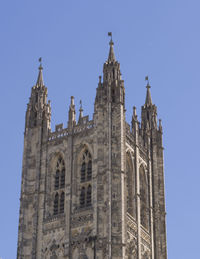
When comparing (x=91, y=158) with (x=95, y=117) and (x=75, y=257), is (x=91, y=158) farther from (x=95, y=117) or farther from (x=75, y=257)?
(x=75, y=257)

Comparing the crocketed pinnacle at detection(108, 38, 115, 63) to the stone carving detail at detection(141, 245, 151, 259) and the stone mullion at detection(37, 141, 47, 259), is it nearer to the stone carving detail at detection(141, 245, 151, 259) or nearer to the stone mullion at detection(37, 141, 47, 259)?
the stone mullion at detection(37, 141, 47, 259)

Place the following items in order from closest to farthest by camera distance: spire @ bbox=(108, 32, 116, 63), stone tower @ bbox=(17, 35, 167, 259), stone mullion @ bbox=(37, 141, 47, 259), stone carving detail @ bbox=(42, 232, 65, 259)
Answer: stone tower @ bbox=(17, 35, 167, 259)
stone carving detail @ bbox=(42, 232, 65, 259)
stone mullion @ bbox=(37, 141, 47, 259)
spire @ bbox=(108, 32, 116, 63)

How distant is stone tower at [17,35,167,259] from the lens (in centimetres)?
6262

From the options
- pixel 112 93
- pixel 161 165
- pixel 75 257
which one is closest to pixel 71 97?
pixel 112 93

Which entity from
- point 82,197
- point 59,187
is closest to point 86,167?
point 82,197

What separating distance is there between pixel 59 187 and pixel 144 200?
7.18 meters

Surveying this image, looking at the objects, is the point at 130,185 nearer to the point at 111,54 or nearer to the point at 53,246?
the point at 53,246

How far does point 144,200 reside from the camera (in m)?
68.9

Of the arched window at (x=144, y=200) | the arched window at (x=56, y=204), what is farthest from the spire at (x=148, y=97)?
the arched window at (x=56, y=204)

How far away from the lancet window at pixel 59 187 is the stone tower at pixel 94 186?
0.08 meters

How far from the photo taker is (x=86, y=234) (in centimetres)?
6259

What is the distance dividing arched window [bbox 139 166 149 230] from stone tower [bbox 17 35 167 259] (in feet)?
0.26

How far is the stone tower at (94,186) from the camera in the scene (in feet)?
205

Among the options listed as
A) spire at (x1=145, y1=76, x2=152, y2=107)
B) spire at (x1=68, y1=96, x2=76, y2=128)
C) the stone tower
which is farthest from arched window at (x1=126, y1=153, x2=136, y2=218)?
spire at (x1=145, y1=76, x2=152, y2=107)
